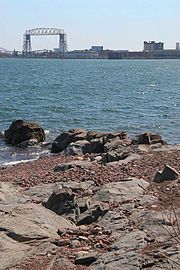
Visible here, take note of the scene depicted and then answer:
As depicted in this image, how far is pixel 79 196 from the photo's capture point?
1121 centimetres

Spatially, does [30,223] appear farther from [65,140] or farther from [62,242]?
[65,140]

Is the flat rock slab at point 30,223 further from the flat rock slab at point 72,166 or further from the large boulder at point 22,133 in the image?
the large boulder at point 22,133

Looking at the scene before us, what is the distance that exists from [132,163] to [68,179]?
91.6 inches

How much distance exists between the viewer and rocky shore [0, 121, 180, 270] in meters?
7.56

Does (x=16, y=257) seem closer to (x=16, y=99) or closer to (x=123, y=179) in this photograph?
(x=123, y=179)

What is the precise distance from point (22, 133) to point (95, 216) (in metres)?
16.7

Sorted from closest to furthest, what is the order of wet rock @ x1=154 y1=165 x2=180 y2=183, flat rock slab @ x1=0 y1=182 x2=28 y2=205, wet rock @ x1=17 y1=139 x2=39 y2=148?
flat rock slab @ x1=0 y1=182 x2=28 y2=205
wet rock @ x1=154 y1=165 x2=180 y2=183
wet rock @ x1=17 y1=139 x2=39 y2=148

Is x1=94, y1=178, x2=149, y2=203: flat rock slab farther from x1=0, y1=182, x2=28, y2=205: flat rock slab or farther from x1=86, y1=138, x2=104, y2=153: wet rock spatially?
x1=86, y1=138, x2=104, y2=153: wet rock

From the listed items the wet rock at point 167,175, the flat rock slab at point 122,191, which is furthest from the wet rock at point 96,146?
the flat rock slab at point 122,191

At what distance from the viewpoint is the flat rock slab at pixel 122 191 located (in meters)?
10.9

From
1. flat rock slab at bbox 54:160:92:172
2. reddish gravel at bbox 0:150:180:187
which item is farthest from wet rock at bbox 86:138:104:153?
flat rock slab at bbox 54:160:92:172

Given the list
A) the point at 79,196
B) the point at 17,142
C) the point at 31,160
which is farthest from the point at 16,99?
the point at 79,196

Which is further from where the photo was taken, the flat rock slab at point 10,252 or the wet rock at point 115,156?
the wet rock at point 115,156

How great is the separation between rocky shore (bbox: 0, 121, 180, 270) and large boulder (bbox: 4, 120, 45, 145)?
9.53 metres
